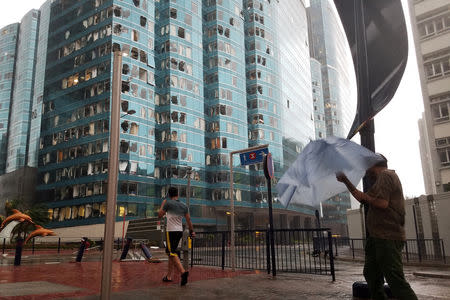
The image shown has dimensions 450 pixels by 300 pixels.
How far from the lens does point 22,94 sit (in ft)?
274

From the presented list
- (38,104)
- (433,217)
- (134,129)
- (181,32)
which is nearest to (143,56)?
(181,32)

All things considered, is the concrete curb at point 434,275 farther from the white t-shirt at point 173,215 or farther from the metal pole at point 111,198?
the metal pole at point 111,198

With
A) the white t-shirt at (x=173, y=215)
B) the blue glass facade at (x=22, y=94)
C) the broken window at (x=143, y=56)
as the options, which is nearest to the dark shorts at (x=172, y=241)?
the white t-shirt at (x=173, y=215)

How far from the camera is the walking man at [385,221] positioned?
4391mm

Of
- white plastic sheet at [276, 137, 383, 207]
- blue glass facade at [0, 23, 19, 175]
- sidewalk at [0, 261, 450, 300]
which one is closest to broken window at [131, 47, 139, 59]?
blue glass facade at [0, 23, 19, 175]

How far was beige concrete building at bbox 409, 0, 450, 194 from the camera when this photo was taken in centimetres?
3422

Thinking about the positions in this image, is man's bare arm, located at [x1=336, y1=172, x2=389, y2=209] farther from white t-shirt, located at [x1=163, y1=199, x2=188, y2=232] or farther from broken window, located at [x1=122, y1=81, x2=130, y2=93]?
broken window, located at [x1=122, y1=81, x2=130, y2=93]

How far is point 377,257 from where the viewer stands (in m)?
4.53

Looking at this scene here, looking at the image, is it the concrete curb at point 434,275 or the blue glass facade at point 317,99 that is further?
the blue glass facade at point 317,99

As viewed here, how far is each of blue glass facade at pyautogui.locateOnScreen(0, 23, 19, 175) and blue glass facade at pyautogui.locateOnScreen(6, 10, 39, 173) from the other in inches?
53.7

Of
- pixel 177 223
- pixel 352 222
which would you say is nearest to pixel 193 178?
pixel 352 222

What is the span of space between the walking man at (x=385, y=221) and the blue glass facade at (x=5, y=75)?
93785 millimetres

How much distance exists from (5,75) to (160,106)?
51.0 metres

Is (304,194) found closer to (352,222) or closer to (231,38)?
(352,222)
